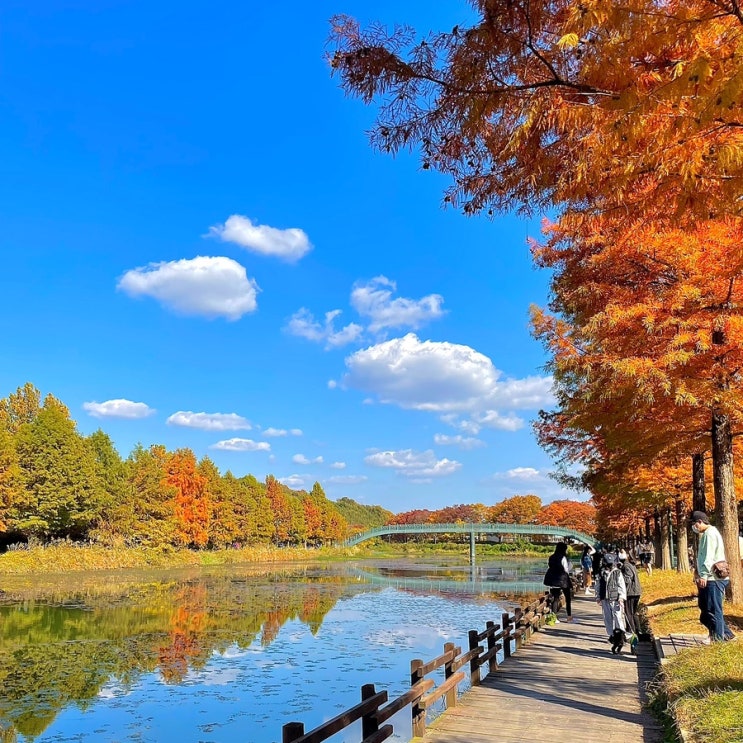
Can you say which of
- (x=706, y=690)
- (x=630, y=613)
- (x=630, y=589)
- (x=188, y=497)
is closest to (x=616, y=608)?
(x=630, y=589)

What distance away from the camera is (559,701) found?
7.97 metres

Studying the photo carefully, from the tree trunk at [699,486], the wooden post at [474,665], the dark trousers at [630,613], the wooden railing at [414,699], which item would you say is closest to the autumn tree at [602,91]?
the wooden railing at [414,699]

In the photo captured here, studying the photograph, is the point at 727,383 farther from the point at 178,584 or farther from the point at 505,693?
the point at 178,584

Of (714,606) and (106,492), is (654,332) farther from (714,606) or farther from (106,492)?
(106,492)

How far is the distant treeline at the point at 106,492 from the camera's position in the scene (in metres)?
39.1

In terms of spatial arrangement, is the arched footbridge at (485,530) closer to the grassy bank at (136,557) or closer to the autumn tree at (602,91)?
the grassy bank at (136,557)

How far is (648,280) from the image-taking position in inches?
452

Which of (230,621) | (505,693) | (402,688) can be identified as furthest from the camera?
(230,621)

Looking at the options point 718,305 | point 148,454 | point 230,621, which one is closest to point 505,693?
point 718,305

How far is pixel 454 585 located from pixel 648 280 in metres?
29.0

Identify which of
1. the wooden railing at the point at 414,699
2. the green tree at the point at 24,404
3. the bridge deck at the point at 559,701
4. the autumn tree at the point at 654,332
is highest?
the green tree at the point at 24,404

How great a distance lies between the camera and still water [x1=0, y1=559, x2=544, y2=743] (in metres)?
10.2

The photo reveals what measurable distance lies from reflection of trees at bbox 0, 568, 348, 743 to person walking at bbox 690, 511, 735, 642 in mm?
9683

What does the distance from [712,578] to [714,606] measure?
483 mm
